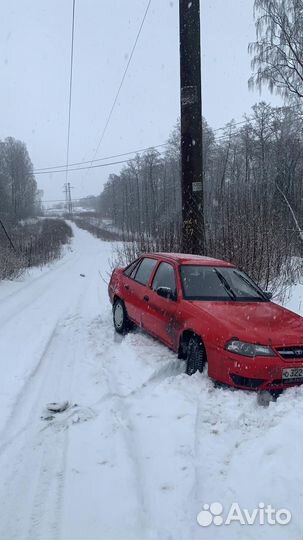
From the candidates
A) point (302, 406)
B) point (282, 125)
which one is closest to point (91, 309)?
point (302, 406)

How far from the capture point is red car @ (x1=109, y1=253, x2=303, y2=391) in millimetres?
4398

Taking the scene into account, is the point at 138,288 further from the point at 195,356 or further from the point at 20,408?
the point at 20,408

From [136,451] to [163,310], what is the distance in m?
2.48

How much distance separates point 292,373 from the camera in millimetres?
4422

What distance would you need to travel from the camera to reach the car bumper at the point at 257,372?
14.2 ft

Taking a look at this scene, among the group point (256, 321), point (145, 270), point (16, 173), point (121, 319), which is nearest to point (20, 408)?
point (256, 321)

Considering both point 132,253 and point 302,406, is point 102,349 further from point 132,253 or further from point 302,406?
point 132,253

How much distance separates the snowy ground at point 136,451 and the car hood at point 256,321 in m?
0.58

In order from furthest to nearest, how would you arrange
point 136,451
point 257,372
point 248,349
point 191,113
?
point 191,113 → point 248,349 → point 257,372 → point 136,451

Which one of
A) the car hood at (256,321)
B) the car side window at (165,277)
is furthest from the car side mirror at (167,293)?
the car hood at (256,321)

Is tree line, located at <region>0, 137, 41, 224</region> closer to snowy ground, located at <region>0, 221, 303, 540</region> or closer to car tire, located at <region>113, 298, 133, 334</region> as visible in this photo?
car tire, located at <region>113, 298, 133, 334</region>

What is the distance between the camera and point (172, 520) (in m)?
2.73

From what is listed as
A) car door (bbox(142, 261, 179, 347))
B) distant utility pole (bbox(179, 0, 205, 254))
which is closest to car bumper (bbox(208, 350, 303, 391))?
car door (bbox(142, 261, 179, 347))

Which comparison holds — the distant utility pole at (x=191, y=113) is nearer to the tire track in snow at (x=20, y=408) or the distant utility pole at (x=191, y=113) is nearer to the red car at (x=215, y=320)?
the red car at (x=215, y=320)
